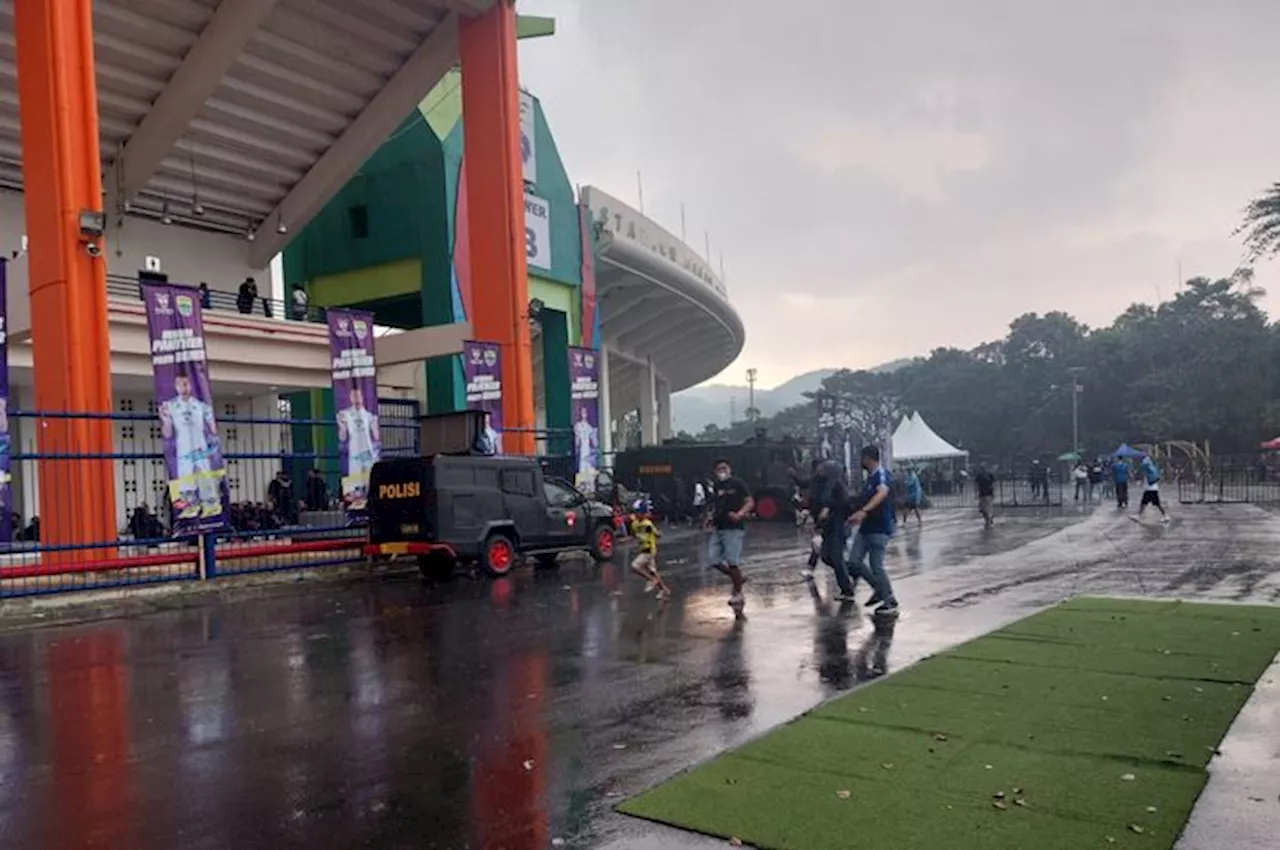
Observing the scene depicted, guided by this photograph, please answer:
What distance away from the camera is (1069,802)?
14.4ft

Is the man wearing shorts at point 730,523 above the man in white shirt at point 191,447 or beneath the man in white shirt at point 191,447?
beneath

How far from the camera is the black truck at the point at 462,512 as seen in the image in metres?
14.8

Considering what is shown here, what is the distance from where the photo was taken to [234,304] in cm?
2756

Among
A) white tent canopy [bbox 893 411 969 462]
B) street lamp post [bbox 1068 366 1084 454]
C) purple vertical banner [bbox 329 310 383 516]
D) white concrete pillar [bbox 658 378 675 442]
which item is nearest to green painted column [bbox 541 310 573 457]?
purple vertical banner [bbox 329 310 383 516]

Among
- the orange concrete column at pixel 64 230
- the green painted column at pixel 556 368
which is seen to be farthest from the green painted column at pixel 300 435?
the green painted column at pixel 556 368

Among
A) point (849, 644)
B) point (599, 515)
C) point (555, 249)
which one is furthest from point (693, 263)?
point (849, 644)

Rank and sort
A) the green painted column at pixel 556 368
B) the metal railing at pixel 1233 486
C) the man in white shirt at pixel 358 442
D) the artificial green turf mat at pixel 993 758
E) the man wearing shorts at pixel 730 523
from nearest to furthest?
the artificial green turf mat at pixel 993 758
the man wearing shorts at pixel 730 523
the man in white shirt at pixel 358 442
the metal railing at pixel 1233 486
the green painted column at pixel 556 368

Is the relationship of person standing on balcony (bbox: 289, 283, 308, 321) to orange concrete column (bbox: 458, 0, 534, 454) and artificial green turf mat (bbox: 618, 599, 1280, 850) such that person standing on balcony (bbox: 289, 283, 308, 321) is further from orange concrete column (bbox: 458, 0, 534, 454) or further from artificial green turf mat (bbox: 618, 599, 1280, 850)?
artificial green turf mat (bbox: 618, 599, 1280, 850)

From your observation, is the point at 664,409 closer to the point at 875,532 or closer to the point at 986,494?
the point at 986,494

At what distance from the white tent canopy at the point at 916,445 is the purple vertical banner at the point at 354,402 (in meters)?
27.5

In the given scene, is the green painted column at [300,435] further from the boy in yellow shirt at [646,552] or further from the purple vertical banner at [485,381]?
the boy in yellow shirt at [646,552]

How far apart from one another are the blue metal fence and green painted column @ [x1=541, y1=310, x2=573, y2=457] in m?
9.68

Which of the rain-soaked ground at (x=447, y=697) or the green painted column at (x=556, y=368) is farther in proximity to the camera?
the green painted column at (x=556, y=368)

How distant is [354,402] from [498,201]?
7.62 metres
